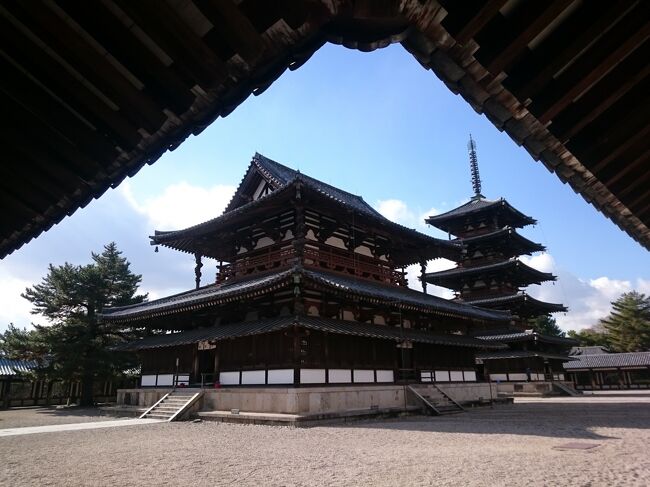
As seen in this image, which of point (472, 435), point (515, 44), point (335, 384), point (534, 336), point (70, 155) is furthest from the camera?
point (534, 336)

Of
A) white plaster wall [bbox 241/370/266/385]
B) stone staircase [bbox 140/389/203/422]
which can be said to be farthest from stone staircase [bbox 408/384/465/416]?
stone staircase [bbox 140/389/203/422]

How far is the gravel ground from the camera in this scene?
23.8 feet

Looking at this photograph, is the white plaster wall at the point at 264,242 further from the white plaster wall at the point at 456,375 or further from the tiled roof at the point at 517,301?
the tiled roof at the point at 517,301

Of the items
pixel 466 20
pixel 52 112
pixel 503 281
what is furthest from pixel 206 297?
pixel 503 281

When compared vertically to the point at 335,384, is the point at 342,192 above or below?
above

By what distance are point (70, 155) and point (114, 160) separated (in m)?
0.29

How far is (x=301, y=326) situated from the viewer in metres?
16.8

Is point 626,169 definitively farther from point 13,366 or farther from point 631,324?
point 631,324

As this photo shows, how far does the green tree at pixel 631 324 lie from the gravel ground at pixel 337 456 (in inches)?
2287

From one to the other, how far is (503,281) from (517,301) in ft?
8.98

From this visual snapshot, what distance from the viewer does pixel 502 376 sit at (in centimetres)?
3678

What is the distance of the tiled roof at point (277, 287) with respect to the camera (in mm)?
16609

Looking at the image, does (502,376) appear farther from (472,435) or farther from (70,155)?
(70,155)

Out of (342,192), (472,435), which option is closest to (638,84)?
(472,435)
